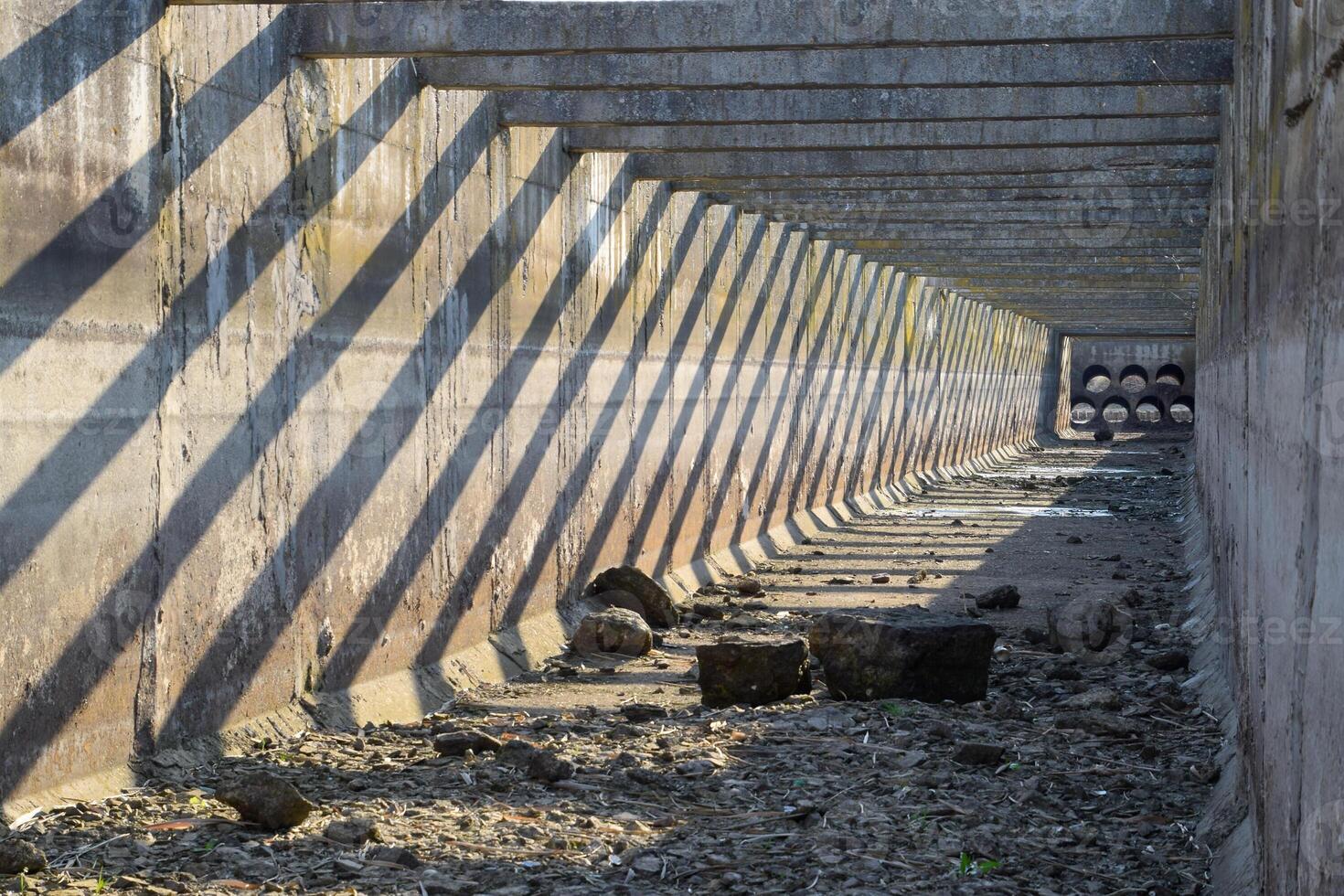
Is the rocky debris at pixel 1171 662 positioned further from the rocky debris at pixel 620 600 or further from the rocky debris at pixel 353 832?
the rocky debris at pixel 353 832

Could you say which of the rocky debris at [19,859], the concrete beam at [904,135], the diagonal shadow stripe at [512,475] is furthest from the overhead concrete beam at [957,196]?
the rocky debris at [19,859]

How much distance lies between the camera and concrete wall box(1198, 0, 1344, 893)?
3.01 meters

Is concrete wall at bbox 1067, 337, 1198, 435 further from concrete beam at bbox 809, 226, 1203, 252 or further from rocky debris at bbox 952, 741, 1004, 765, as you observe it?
rocky debris at bbox 952, 741, 1004, 765

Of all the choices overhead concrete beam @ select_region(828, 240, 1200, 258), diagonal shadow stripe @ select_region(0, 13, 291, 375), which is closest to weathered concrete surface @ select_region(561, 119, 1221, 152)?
diagonal shadow stripe @ select_region(0, 13, 291, 375)

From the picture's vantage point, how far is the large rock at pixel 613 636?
10305 mm

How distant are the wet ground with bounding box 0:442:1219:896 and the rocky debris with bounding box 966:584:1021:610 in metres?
2.23

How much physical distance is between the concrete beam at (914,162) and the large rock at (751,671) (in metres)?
4.96

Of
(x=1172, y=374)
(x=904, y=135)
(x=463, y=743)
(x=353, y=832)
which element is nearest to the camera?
(x=353, y=832)

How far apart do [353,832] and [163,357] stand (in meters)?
2.22

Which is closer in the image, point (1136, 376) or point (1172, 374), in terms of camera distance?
point (1172, 374)

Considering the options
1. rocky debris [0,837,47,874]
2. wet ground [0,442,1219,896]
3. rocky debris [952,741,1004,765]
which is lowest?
→ wet ground [0,442,1219,896]

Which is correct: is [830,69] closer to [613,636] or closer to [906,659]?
[906,659]

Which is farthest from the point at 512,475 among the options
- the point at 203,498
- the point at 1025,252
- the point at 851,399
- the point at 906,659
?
the point at 851,399

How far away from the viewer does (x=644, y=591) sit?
37.8 ft
